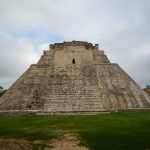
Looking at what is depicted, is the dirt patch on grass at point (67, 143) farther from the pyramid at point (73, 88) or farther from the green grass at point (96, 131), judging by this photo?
the pyramid at point (73, 88)

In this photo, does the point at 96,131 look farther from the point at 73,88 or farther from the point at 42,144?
the point at 73,88

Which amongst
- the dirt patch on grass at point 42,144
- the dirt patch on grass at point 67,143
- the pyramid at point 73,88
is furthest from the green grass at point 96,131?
the pyramid at point 73,88

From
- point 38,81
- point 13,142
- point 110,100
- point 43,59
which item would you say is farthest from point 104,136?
point 43,59

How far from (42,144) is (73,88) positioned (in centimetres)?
1700

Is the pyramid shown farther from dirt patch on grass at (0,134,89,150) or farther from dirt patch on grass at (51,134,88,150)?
dirt patch on grass at (0,134,89,150)

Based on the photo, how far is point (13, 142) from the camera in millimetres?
16203

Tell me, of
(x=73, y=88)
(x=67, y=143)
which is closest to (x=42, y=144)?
(x=67, y=143)

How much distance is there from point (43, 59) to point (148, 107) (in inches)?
485

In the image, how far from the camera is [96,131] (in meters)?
19.0

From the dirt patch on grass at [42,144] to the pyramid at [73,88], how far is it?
11.9 m

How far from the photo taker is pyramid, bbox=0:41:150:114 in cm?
3059

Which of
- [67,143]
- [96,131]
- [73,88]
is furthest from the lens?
[73,88]

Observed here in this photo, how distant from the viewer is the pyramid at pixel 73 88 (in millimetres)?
30594

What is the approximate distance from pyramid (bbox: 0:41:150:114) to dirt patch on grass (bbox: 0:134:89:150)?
11.9 meters
